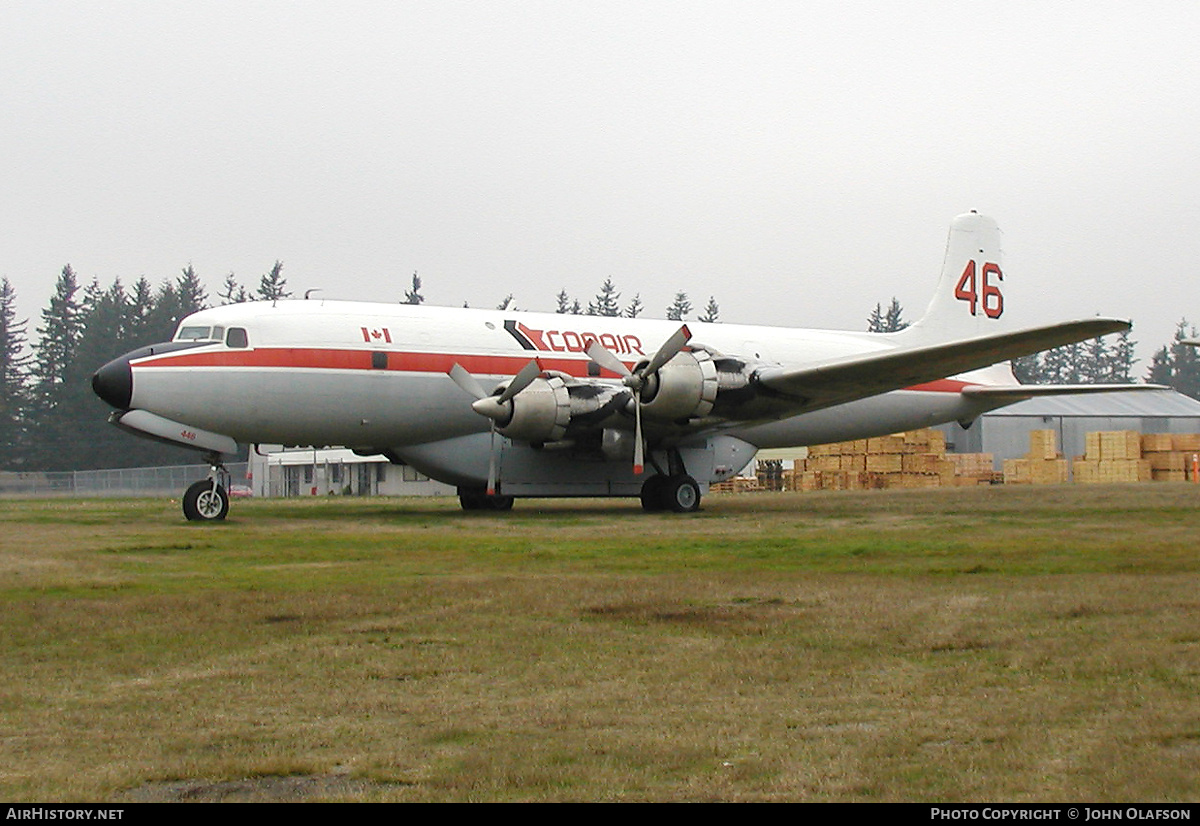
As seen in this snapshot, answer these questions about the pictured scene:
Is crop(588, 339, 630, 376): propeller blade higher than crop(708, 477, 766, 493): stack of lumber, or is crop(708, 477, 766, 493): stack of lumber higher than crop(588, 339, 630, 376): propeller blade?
crop(588, 339, 630, 376): propeller blade

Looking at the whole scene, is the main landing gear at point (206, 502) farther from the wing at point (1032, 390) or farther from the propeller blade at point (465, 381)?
the wing at point (1032, 390)

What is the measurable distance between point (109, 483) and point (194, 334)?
94.4 feet

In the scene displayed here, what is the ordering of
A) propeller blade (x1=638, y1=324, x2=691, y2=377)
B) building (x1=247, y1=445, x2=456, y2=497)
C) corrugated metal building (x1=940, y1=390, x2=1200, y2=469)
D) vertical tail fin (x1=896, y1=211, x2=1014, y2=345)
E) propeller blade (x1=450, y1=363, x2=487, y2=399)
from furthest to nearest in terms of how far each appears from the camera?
1. corrugated metal building (x1=940, y1=390, x2=1200, y2=469)
2. building (x1=247, y1=445, x2=456, y2=497)
3. vertical tail fin (x1=896, y1=211, x2=1014, y2=345)
4. propeller blade (x1=450, y1=363, x2=487, y2=399)
5. propeller blade (x1=638, y1=324, x2=691, y2=377)

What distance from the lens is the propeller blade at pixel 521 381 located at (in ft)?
67.2

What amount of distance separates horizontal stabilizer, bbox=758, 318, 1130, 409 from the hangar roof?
106ft

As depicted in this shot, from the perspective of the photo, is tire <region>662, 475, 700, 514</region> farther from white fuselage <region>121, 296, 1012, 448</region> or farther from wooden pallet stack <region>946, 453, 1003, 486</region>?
wooden pallet stack <region>946, 453, 1003, 486</region>

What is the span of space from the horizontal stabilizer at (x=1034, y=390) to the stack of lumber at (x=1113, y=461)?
14.8 m

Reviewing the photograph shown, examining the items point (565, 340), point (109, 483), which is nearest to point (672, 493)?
point (565, 340)

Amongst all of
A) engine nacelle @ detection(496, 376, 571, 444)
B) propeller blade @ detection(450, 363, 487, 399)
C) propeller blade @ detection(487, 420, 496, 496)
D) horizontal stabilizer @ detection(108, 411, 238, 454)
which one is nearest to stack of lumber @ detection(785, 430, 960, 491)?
propeller blade @ detection(487, 420, 496, 496)

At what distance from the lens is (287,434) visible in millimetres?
20812

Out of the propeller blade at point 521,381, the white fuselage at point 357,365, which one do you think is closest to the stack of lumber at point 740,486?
the white fuselage at point 357,365

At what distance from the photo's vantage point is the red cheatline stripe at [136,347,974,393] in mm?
20031

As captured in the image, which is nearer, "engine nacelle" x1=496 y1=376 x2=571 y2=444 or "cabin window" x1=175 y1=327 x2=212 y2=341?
"cabin window" x1=175 y1=327 x2=212 y2=341

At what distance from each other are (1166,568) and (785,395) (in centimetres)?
1107
